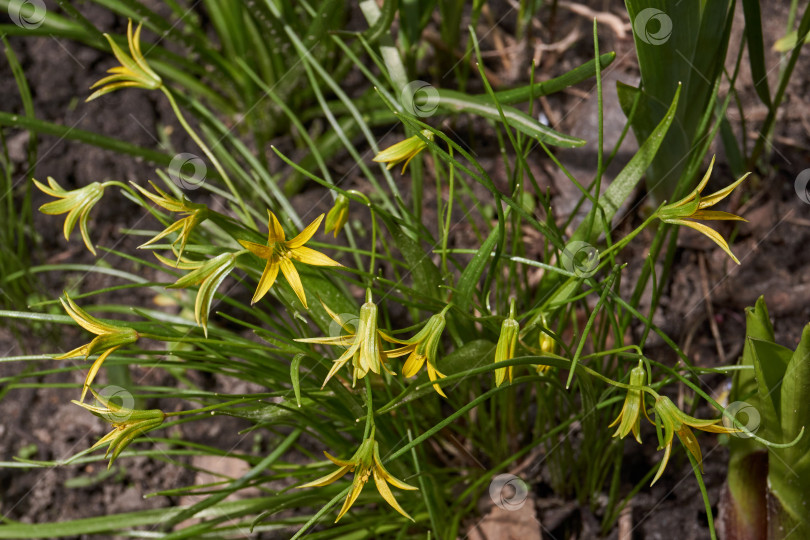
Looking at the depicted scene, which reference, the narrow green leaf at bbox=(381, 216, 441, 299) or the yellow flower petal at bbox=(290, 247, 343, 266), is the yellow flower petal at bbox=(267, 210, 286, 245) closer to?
the yellow flower petal at bbox=(290, 247, 343, 266)

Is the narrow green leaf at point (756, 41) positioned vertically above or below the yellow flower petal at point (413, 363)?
above

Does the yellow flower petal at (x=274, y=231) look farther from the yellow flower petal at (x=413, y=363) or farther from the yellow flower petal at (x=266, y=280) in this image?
the yellow flower petal at (x=413, y=363)

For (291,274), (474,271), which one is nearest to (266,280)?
(291,274)

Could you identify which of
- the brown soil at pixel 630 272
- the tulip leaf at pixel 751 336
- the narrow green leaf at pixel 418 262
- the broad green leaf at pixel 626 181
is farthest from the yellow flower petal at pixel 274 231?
the brown soil at pixel 630 272

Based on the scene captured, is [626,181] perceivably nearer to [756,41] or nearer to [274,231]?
[756,41]

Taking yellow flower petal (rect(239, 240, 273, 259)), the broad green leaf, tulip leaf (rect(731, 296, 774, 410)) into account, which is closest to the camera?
yellow flower petal (rect(239, 240, 273, 259))

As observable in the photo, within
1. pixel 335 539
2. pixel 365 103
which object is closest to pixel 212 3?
pixel 365 103

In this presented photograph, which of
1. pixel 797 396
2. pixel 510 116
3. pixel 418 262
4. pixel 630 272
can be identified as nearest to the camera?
pixel 797 396

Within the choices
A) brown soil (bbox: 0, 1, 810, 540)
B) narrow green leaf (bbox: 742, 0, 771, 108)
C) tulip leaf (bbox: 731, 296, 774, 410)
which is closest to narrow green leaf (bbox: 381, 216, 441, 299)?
tulip leaf (bbox: 731, 296, 774, 410)

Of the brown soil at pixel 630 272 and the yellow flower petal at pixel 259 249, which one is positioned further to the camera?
the brown soil at pixel 630 272

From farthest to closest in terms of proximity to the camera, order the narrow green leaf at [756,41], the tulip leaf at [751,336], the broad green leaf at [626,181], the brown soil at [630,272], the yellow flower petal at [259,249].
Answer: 1. the brown soil at [630,272]
2. the narrow green leaf at [756,41]
3. the broad green leaf at [626,181]
4. the tulip leaf at [751,336]
5. the yellow flower petal at [259,249]

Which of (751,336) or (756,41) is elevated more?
(756,41)

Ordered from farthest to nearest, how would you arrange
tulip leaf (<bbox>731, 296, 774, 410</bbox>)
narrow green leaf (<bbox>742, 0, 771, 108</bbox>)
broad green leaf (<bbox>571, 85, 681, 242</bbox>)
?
narrow green leaf (<bbox>742, 0, 771, 108</bbox>), broad green leaf (<bbox>571, 85, 681, 242</bbox>), tulip leaf (<bbox>731, 296, 774, 410</bbox>)

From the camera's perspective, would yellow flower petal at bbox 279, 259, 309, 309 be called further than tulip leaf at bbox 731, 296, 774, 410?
No
